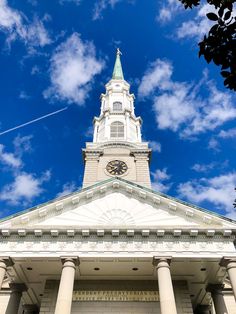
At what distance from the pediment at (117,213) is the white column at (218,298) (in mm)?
4592

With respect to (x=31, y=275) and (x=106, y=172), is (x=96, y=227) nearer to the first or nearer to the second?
(x=31, y=275)

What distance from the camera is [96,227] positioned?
2128 centimetres

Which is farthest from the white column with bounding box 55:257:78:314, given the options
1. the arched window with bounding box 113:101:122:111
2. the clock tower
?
the arched window with bounding box 113:101:122:111

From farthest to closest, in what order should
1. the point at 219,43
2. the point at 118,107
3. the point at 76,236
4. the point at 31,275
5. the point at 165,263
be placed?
the point at 118,107 → the point at 31,275 → the point at 76,236 → the point at 165,263 → the point at 219,43

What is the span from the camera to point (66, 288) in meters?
18.5

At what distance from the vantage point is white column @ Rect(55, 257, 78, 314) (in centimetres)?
1755

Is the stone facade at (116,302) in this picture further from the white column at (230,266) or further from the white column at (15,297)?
the white column at (230,266)

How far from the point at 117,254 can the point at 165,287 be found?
3.66 meters

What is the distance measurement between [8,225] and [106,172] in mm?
19612

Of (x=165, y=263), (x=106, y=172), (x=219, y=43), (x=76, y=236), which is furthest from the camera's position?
(x=106, y=172)

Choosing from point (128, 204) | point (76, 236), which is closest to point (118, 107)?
point (128, 204)

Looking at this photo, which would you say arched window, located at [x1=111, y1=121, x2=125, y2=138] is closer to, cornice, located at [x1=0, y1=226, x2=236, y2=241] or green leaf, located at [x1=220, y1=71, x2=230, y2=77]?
cornice, located at [x1=0, y1=226, x2=236, y2=241]

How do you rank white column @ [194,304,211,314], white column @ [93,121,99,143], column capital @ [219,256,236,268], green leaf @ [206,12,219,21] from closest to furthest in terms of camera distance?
green leaf @ [206,12,219,21] → column capital @ [219,256,236,268] → white column @ [194,304,211,314] → white column @ [93,121,99,143]

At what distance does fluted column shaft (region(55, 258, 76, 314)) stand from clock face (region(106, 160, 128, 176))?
20669 mm
